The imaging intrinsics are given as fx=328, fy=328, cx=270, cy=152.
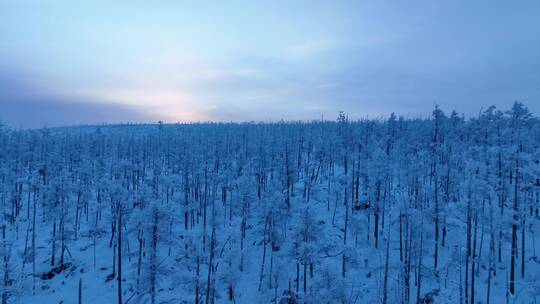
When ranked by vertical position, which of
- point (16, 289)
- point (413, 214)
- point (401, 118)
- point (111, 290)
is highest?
point (401, 118)

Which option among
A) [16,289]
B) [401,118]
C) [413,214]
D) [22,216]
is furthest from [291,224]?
[401,118]

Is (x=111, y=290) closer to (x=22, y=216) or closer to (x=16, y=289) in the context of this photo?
(x=16, y=289)

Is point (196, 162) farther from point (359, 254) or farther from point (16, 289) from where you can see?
point (16, 289)

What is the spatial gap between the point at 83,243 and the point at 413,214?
46341 mm

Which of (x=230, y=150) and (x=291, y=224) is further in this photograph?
(x=230, y=150)

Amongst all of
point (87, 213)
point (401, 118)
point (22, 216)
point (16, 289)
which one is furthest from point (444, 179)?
point (22, 216)

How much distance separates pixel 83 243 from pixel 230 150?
54.7 m

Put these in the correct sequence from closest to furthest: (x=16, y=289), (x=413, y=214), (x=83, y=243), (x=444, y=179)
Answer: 1. (x=16, y=289)
2. (x=413, y=214)
3. (x=83, y=243)
4. (x=444, y=179)

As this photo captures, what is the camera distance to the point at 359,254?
140ft

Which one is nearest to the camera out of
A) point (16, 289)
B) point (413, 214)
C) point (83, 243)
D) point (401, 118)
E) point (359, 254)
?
point (16, 289)

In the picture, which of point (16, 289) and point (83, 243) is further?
point (83, 243)

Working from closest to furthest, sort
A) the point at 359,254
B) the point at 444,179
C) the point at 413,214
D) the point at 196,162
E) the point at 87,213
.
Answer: the point at 413,214, the point at 359,254, the point at 444,179, the point at 87,213, the point at 196,162

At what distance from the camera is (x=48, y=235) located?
169ft

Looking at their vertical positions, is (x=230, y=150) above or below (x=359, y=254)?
above
